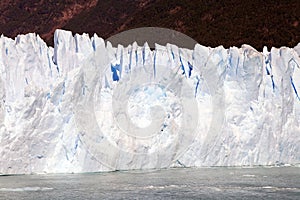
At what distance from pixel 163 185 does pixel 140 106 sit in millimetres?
3379

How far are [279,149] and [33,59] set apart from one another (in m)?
6.63

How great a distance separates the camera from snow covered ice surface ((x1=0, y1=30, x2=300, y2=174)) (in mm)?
12484

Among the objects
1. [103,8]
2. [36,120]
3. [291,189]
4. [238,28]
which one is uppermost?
[103,8]

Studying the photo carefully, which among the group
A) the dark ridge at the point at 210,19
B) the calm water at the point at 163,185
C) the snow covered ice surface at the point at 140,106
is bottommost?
the calm water at the point at 163,185

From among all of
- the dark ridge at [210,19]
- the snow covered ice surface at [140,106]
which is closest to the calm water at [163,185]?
the snow covered ice surface at [140,106]

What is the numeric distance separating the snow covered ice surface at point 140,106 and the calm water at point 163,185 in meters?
0.54

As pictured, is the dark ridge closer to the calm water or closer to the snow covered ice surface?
the snow covered ice surface

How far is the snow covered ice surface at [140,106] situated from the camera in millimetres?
12484

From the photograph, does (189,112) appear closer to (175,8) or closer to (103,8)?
(175,8)

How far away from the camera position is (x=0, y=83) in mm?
12914

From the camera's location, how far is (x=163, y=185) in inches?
426

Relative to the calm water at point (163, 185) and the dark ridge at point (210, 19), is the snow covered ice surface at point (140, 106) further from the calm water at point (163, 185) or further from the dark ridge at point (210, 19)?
the dark ridge at point (210, 19)

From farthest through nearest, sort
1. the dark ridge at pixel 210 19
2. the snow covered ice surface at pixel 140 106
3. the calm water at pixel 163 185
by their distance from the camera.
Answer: the dark ridge at pixel 210 19
the snow covered ice surface at pixel 140 106
the calm water at pixel 163 185

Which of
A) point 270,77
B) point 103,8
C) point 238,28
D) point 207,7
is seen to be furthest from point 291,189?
point 103,8
